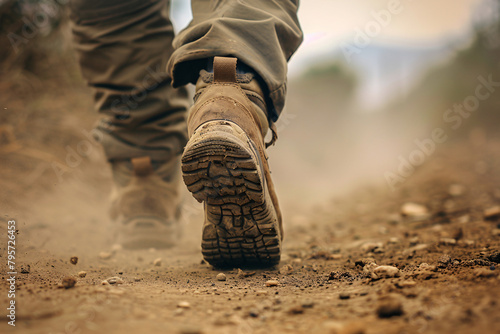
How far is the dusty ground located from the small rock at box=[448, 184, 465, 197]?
2 centimetres

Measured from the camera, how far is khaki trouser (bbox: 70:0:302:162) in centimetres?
127

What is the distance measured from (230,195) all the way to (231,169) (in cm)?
9

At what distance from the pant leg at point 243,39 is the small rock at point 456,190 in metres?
1.94

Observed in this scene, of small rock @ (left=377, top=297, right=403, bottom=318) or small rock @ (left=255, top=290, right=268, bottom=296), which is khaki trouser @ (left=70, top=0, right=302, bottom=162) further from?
small rock @ (left=377, top=297, right=403, bottom=318)

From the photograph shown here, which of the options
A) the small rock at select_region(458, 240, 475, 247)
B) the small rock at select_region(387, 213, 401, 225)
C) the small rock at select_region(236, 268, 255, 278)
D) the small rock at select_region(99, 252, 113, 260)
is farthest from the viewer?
the small rock at select_region(387, 213, 401, 225)

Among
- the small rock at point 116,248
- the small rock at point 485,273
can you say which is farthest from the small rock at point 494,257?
the small rock at point 116,248

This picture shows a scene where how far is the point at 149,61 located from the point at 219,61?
0.69 metres

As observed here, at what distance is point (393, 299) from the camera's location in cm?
78

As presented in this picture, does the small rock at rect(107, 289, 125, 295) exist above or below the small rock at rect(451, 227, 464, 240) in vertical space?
below

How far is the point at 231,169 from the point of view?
3.41 ft

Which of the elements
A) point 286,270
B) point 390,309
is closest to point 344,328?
point 390,309

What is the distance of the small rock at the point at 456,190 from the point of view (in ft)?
9.19

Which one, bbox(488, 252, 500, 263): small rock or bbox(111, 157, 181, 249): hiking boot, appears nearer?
bbox(488, 252, 500, 263): small rock

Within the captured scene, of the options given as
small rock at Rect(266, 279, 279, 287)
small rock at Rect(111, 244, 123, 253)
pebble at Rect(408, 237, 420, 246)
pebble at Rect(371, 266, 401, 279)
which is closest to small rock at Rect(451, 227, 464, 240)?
pebble at Rect(408, 237, 420, 246)
